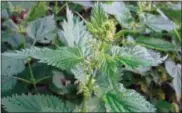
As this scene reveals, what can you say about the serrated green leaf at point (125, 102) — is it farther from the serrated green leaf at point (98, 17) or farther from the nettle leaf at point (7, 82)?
the nettle leaf at point (7, 82)

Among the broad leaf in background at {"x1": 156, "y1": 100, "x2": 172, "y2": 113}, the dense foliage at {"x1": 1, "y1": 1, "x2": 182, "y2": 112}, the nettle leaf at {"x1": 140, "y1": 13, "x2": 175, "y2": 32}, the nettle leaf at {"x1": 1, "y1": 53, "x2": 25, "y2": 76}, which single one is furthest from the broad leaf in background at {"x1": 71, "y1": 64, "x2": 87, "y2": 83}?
the broad leaf in background at {"x1": 156, "y1": 100, "x2": 172, "y2": 113}

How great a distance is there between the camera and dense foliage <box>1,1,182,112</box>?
0.62 m

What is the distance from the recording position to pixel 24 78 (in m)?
0.86

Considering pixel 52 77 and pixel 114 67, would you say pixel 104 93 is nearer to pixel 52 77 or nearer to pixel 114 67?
pixel 114 67

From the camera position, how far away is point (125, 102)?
616mm

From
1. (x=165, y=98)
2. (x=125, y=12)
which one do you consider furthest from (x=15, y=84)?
(x=165, y=98)

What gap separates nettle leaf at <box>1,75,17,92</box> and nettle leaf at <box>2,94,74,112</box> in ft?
0.20

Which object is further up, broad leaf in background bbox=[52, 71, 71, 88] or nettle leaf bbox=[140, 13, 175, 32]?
nettle leaf bbox=[140, 13, 175, 32]

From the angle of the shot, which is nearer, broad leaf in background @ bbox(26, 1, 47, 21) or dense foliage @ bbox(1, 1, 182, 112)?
dense foliage @ bbox(1, 1, 182, 112)

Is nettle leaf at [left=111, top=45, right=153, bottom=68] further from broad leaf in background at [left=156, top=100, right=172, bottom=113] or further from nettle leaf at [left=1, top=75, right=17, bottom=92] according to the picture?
broad leaf in background at [left=156, top=100, right=172, bottom=113]

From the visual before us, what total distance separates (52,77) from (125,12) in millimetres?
209

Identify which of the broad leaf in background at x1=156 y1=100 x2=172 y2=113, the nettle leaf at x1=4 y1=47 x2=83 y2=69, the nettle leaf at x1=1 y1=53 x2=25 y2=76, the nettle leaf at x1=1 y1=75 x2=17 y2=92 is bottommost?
the broad leaf in background at x1=156 y1=100 x2=172 y2=113

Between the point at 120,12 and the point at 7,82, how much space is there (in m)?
0.27

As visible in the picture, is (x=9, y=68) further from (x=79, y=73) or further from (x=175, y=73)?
(x=175, y=73)
